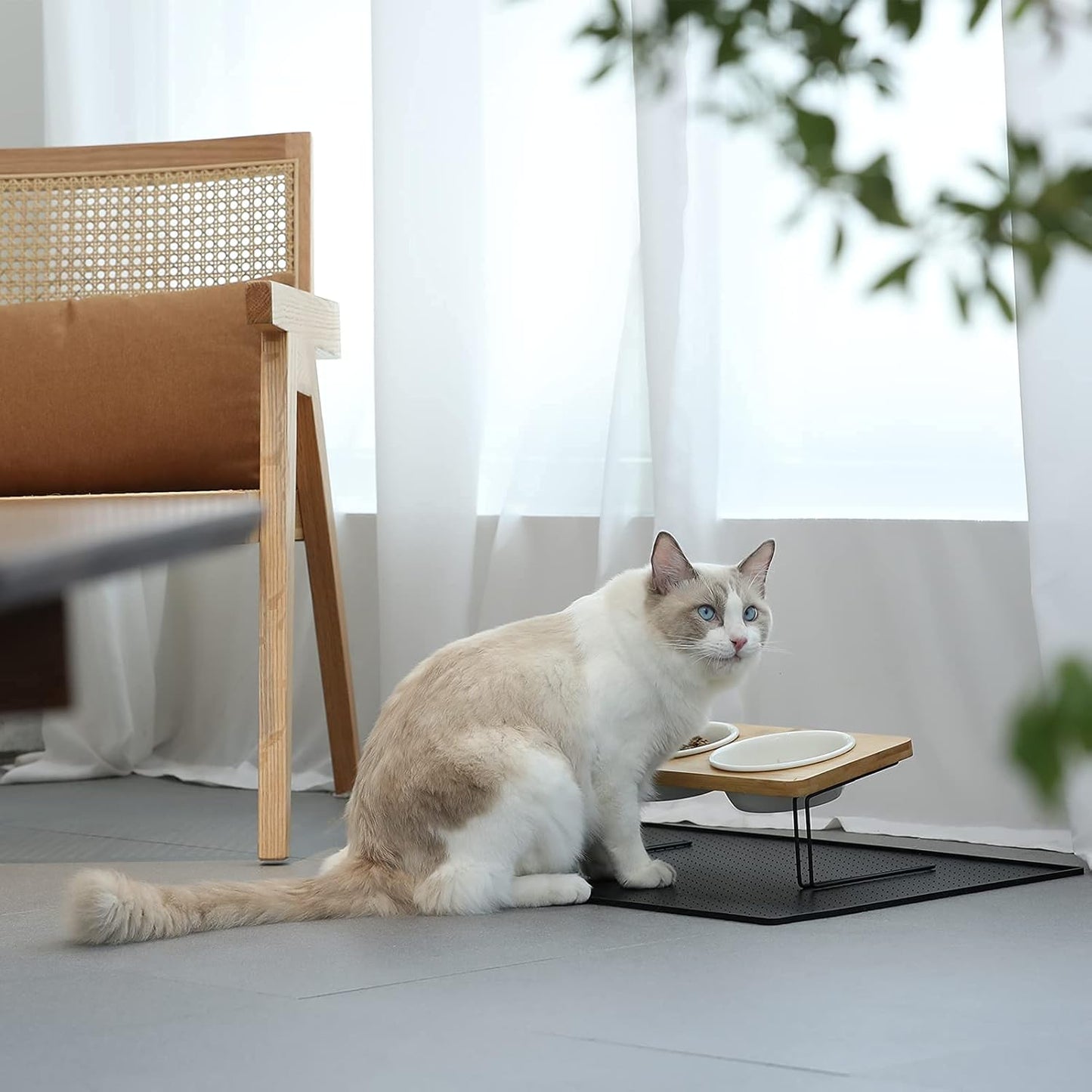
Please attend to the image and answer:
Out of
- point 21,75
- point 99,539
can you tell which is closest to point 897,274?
point 99,539

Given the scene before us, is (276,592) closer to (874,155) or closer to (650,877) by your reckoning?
(650,877)

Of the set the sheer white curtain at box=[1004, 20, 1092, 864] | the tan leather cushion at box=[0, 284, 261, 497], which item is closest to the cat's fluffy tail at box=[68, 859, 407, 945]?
the tan leather cushion at box=[0, 284, 261, 497]

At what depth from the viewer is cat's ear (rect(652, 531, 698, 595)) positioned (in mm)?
1767

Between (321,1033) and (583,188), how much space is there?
1598mm

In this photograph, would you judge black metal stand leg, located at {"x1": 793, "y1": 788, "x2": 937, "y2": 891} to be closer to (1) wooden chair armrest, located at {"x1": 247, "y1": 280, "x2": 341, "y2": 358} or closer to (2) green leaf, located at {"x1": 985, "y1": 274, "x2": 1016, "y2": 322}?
(1) wooden chair armrest, located at {"x1": 247, "y1": 280, "x2": 341, "y2": 358}

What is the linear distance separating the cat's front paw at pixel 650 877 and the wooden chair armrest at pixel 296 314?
901 millimetres

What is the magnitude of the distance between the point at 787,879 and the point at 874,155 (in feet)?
5.38

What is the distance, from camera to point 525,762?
1647mm

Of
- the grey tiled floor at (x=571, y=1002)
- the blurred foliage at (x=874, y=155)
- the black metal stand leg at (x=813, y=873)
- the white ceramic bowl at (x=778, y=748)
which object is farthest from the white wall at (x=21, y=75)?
the blurred foliage at (x=874, y=155)

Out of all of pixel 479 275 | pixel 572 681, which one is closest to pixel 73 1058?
pixel 572 681

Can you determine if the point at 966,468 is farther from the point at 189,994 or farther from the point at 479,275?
the point at 189,994

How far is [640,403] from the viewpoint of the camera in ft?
7.73

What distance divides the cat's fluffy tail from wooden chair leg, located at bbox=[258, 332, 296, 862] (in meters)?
0.31

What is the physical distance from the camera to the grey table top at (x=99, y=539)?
11.7 inches
